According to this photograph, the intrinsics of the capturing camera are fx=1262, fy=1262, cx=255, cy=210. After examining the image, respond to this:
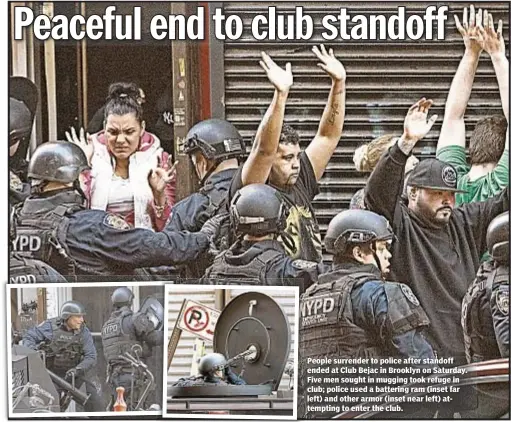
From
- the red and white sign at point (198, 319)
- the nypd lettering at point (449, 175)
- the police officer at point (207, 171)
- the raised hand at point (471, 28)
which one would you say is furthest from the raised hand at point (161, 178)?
the raised hand at point (471, 28)

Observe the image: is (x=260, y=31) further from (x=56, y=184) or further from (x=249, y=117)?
(x=56, y=184)

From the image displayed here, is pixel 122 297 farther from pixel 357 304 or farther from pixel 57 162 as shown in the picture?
pixel 357 304

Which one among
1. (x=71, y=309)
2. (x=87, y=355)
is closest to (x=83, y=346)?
(x=87, y=355)

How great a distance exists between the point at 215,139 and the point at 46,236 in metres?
0.97

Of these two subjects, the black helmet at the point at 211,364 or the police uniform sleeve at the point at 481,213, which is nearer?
the black helmet at the point at 211,364

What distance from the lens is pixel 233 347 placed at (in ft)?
20.7

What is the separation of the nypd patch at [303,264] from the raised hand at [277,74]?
2.79 feet

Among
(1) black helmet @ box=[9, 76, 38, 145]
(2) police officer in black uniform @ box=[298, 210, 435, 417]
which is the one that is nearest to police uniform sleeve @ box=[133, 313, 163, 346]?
(2) police officer in black uniform @ box=[298, 210, 435, 417]

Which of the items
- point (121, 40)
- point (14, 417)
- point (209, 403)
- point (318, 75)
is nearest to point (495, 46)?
point (318, 75)

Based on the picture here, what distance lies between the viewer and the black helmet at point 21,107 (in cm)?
627

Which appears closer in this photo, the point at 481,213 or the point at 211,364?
the point at 211,364

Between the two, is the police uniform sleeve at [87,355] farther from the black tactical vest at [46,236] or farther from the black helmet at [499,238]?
the black helmet at [499,238]

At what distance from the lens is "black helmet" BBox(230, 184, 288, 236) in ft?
20.6

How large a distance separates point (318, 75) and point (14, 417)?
229cm
